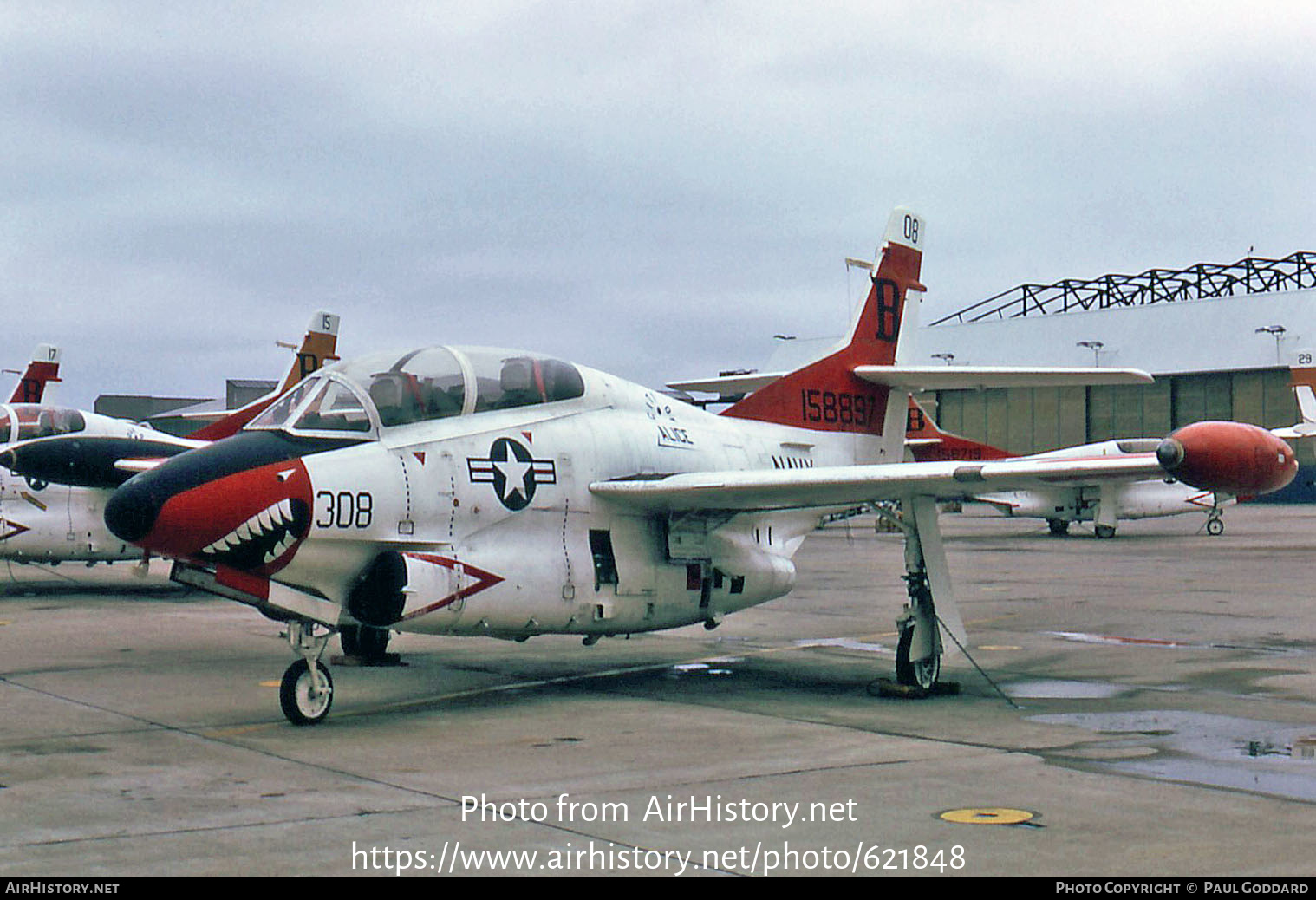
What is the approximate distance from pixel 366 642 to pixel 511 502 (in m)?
3.25

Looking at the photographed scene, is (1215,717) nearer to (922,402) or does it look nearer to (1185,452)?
(1185,452)

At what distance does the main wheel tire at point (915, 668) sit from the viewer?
441 inches

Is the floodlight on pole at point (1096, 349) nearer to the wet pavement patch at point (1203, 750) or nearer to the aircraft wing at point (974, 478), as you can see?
the aircraft wing at point (974, 478)

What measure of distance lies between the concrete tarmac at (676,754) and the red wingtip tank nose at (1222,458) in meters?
1.75

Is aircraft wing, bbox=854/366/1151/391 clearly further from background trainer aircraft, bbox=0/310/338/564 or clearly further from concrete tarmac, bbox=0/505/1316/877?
background trainer aircraft, bbox=0/310/338/564

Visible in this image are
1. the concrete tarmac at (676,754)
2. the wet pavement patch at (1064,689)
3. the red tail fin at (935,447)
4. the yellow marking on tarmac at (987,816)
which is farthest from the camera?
the red tail fin at (935,447)

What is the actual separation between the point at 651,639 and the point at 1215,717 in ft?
23.3

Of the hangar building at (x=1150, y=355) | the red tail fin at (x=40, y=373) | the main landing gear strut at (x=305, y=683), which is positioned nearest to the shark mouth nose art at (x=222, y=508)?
the main landing gear strut at (x=305, y=683)

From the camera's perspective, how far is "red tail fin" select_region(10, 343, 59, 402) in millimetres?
36344

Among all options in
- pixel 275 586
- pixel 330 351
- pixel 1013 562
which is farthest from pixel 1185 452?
pixel 330 351

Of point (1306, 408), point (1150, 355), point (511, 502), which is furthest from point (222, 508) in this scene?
point (1150, 355)

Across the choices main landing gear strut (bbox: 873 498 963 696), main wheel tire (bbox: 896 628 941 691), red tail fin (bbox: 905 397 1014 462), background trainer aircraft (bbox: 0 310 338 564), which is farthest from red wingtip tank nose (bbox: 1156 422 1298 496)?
red tail fin (bbox: 905 397 1014 462)

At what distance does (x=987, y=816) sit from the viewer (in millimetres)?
6711

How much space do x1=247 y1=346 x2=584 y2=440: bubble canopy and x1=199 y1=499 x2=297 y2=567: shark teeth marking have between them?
0.86m
